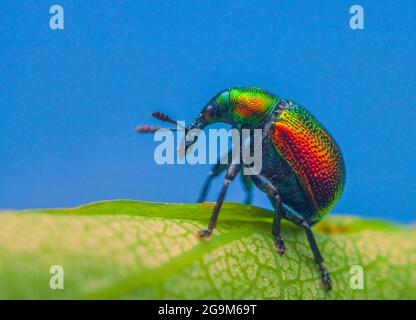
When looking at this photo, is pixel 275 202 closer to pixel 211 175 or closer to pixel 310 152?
pixel 310 152

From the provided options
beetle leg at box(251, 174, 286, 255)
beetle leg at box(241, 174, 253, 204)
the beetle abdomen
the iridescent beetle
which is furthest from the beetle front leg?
beetle leg at box(241, 174, 253, 204)

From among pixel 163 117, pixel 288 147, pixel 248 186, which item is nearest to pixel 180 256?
pixel 288 147

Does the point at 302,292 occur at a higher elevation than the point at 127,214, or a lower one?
lower

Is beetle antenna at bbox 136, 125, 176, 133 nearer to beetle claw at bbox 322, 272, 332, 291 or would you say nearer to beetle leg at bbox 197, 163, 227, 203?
beetle leg at bbox 197, 163, 227, 203

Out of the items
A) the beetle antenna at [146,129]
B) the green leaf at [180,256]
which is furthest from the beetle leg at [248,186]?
the beetle antenna at [146,129]

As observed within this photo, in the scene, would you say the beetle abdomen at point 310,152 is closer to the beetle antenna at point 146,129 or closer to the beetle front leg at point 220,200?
the beetle front leg at point 220,200
